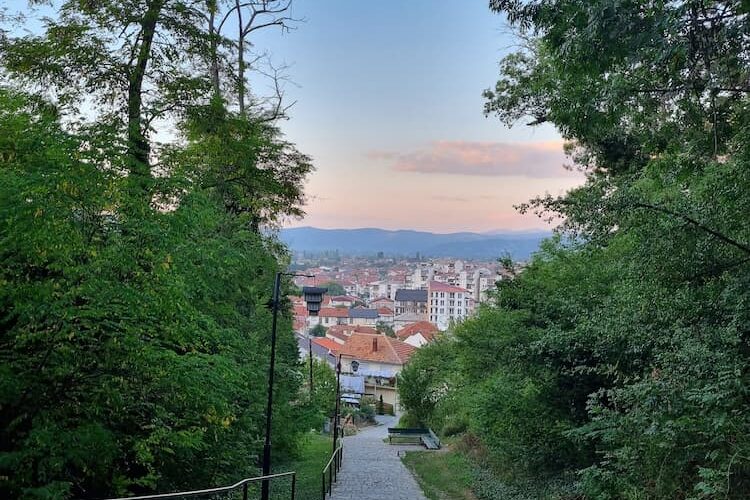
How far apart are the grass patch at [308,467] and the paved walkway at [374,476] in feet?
2.01

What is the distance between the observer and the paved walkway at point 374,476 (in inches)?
536

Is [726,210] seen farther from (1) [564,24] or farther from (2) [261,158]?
(2) [261,158]

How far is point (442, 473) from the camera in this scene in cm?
1827

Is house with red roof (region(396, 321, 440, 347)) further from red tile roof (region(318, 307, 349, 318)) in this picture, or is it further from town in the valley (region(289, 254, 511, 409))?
red tile roof (region(318, 307, 349, 318))

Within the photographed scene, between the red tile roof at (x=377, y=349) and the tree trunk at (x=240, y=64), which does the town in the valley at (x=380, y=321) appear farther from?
the tree trunk at (x=240, y=64)

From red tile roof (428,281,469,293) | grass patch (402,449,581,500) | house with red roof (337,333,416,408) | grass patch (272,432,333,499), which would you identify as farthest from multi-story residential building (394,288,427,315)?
grass patch (402,449,581,500)

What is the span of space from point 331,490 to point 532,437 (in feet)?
16.0

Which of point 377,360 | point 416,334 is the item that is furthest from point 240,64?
point 416,334

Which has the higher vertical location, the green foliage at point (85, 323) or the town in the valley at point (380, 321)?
the green foliage at point (85, 323)

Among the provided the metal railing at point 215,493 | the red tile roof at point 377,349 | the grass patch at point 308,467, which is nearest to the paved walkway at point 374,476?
the grass patch at point 308,467

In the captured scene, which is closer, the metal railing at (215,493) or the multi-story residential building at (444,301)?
the metal railing at (215,493)

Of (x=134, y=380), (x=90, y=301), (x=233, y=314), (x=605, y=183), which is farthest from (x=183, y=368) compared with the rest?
(x=605, y=183)

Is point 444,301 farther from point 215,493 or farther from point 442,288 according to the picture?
point 215,493

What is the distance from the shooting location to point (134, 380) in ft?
20.2
